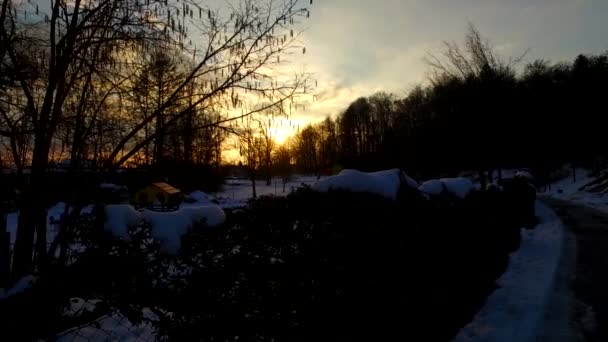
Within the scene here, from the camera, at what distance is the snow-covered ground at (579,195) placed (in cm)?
2168

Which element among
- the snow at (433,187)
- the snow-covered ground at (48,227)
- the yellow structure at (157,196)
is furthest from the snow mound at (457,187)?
the yellow structure at (157,196)

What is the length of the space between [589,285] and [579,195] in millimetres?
24908

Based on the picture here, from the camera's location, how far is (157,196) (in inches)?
1049

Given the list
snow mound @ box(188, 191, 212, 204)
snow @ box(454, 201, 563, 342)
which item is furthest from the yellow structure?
snow @ box(454, 201, 563, 342)

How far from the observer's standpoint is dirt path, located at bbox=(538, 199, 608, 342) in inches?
192

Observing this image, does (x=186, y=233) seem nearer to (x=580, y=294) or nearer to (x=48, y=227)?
(x=580, y=294)

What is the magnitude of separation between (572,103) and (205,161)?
49.8m

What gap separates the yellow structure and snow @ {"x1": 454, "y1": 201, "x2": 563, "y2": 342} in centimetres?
2114

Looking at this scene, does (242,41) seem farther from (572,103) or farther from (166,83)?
(572,103)

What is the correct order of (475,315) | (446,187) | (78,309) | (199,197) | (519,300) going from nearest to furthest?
(78,309) → (475,315) → (519,300) → (446,187) → (199,197)

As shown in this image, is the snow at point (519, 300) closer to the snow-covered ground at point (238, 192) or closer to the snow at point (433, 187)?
the snow at point (433, 187)

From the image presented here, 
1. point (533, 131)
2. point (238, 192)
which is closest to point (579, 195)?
point (533, 131)

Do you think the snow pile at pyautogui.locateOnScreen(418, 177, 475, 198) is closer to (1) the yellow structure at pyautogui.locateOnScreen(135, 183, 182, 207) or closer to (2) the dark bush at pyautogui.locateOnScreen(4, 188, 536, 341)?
(2) the dark bush at pyautogui.locateOnScreen(4, 188, 536, 341)

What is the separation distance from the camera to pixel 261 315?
2.47m
